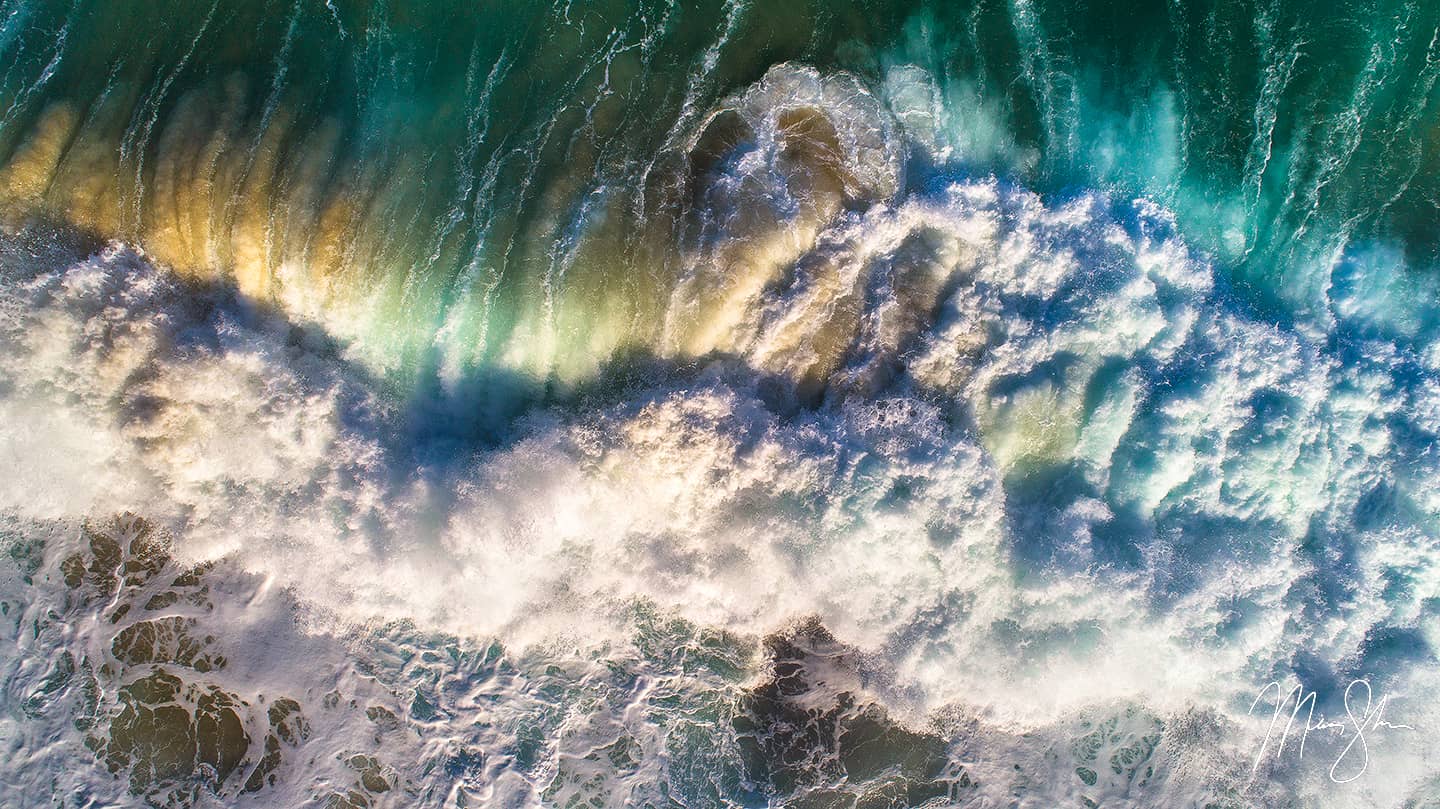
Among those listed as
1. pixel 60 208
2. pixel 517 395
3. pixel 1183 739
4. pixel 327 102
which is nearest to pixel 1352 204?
pixel 1183 739

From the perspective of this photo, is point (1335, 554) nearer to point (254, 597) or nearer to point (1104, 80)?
point (1104, 80)
